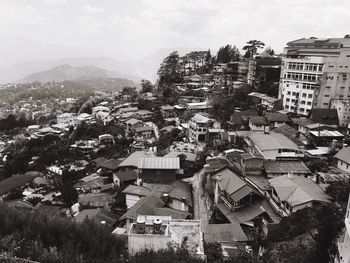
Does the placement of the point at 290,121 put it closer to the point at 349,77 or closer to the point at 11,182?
the point at 349,77

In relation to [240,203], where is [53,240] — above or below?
above

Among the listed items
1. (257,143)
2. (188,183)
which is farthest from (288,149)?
(188,183)

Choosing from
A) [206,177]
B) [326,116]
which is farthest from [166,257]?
[326,116]

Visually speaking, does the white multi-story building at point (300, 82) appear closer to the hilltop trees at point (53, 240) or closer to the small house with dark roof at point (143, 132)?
the small house with dark roof at point (143, 132)

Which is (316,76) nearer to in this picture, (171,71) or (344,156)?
(344,156)

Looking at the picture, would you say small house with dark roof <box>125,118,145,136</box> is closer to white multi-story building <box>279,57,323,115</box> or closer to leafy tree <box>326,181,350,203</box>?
white multi-story building <box>279,57,323,115</box>

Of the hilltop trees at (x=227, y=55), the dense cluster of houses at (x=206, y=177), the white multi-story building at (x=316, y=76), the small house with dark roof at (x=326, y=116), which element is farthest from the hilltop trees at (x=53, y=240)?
the hilltop trees at (x=227, y=55)

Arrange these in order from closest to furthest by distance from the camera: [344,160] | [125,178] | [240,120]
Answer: [344,160], [125,178], [240,120]
